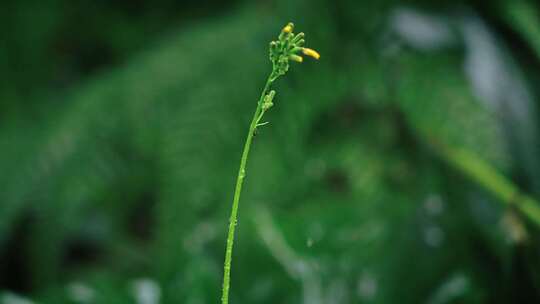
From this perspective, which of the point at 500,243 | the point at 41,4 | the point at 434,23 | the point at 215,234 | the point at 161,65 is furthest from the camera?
the point at 41,4

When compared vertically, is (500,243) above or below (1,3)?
below

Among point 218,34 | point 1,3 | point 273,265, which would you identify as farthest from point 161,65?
point 1,3

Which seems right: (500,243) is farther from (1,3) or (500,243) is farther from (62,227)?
(1,3)

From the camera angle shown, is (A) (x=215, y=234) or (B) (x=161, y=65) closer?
(A) (x=215, y=234)

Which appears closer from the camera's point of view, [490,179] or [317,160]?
[490,179]

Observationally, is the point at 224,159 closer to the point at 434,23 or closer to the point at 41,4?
the point at 434,23

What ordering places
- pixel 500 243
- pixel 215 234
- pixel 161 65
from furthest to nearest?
pixel 161 65 < pixel 215 234 < pixel 500 243
